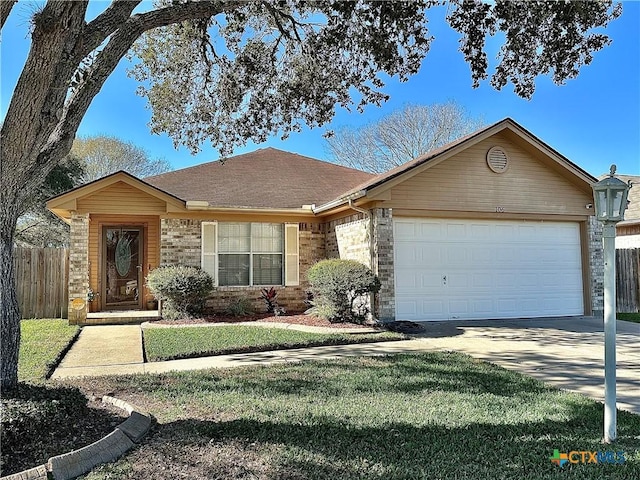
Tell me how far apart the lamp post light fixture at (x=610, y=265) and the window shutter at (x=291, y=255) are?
9.82 meters

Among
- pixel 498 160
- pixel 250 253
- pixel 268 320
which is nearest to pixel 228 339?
pixel 268 320

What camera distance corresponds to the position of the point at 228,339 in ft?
28.5

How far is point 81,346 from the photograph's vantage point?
8.54 m

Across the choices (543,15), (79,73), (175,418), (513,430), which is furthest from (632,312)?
(79,73)

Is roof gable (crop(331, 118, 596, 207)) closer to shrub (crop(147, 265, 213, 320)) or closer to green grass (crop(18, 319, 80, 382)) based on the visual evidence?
shrub (crop(147, 265, 213, 320))

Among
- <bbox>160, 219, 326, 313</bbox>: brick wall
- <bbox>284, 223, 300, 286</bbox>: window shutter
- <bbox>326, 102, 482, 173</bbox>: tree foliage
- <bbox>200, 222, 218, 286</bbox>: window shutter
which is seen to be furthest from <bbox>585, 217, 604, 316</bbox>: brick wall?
Answer: <bbox>326, 102, 482, 173</bbox>: tree foliage

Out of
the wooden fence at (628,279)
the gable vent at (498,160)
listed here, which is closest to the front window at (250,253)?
the gable vent at (498,160)

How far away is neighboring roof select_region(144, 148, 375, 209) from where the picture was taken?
13.2 metres

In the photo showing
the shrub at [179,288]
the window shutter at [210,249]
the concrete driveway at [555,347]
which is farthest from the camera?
the window shutter at [210,249]

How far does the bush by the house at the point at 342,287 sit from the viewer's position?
10.1 m

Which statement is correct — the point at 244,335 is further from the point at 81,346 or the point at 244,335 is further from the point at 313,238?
the point at 313,238

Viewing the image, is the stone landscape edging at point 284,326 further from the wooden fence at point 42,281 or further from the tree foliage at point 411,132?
the tree foliage at point 411,132

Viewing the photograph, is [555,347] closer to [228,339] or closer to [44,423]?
[228,339]

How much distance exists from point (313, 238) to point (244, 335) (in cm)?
509
